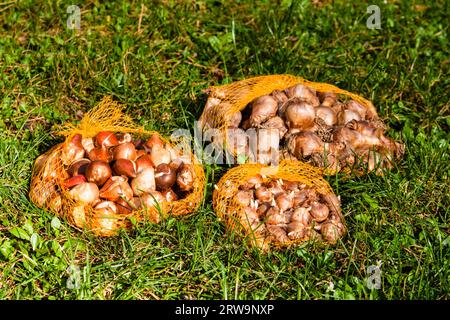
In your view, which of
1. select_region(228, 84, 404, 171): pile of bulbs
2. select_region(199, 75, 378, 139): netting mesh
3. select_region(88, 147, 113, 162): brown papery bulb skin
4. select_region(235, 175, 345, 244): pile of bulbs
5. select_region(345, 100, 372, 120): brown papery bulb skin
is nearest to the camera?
select_region(235, 175, 345, 244): pile of bulbs

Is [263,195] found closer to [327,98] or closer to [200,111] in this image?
[327,98]

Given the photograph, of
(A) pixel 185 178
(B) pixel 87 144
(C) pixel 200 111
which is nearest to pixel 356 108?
(C) pixel 200 111

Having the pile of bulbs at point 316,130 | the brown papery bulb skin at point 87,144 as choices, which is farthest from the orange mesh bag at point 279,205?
the brown papery bulb skin at point 87,144

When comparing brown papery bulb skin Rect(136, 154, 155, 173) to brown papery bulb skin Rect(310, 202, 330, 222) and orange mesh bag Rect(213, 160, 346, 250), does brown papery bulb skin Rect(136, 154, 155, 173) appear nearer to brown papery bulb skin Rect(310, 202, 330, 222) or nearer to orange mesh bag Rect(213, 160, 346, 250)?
orange mesh bag Rect(213, 160, 346, 250)

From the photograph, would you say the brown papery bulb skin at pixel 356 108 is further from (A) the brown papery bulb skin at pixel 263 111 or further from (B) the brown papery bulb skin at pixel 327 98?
(A) the brown papery bulb skin at pixel 263 111

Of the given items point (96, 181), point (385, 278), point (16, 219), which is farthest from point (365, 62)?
point (16, 219)

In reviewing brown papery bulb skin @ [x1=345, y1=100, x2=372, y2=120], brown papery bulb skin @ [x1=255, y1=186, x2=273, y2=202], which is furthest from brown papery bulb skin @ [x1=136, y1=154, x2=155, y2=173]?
brown papery bulb skin @ [x1=345, y1=100, x2=372, y2=120]

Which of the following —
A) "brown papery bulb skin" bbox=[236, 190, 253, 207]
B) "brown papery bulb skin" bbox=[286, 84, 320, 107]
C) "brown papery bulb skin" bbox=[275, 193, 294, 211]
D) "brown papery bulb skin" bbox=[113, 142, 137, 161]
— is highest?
"brown papery bulb skin" bbox=[286, 84, 320, 107]
